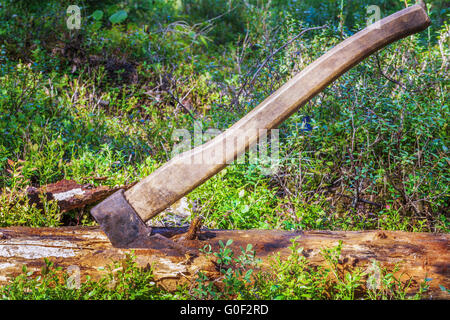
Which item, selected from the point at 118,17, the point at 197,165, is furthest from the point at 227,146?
the point at 118,17

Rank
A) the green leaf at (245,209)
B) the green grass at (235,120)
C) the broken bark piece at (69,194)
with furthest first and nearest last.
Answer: the green grass at (235,120) < the green leaf at (245,209) < the broken bark piece at (69,194)

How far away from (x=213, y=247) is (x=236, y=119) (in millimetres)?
2142

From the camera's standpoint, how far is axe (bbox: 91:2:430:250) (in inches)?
80.0

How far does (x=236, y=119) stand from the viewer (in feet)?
13.4

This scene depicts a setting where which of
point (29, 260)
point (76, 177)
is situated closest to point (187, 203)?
point (76, 177)

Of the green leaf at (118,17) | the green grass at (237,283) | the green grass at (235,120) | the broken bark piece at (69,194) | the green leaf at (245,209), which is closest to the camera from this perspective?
the green grass at (237,283)

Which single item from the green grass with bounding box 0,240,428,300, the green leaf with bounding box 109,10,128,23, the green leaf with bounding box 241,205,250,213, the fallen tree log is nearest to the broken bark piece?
the fallen tree log

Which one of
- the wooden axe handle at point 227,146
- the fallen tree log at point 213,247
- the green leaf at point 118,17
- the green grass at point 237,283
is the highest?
the green leaf at point 118,17

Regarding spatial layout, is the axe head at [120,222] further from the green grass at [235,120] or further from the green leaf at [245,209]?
the green leaf at [245,209]

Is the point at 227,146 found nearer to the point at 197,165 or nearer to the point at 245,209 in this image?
the point at 197,165

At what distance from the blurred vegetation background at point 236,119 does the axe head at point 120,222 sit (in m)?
0.89

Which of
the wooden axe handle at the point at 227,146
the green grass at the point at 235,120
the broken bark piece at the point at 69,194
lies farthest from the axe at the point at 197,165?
the broken bark piece at the point at 69,194

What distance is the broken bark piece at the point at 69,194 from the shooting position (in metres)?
2.81
